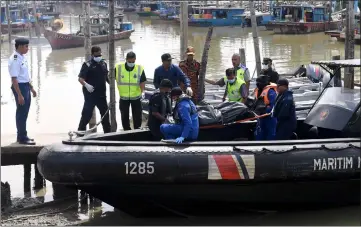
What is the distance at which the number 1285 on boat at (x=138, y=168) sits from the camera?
7633 millimetres

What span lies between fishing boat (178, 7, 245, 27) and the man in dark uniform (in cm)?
3661

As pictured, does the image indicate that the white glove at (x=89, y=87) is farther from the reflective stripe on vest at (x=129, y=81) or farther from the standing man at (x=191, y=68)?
the standing man at (x=191, y=68)

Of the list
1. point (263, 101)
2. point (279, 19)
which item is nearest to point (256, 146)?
point (263, 101)


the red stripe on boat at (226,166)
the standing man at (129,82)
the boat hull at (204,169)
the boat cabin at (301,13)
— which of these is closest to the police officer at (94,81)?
the standing man at (129,82)

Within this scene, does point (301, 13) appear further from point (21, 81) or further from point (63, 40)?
point (21, 81)

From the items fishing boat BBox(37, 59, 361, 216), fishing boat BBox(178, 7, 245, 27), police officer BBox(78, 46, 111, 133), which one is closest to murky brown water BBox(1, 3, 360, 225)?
fishing boat BBox(37, 59, 361, 216)

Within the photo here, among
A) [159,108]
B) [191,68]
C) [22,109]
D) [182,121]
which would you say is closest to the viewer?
[182,121]

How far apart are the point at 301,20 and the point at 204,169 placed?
111ft

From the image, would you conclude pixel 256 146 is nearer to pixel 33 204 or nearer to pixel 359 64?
pixel 359 64

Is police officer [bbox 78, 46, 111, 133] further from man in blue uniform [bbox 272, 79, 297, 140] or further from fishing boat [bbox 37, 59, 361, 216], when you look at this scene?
man in blue uniform [bbox 272, 79, 297, 140]

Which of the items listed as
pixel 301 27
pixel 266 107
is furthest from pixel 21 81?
pixel 301 27

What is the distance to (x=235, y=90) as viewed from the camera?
10.1 metres

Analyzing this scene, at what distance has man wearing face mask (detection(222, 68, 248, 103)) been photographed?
1005cm

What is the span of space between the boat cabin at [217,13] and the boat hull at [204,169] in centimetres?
3795
